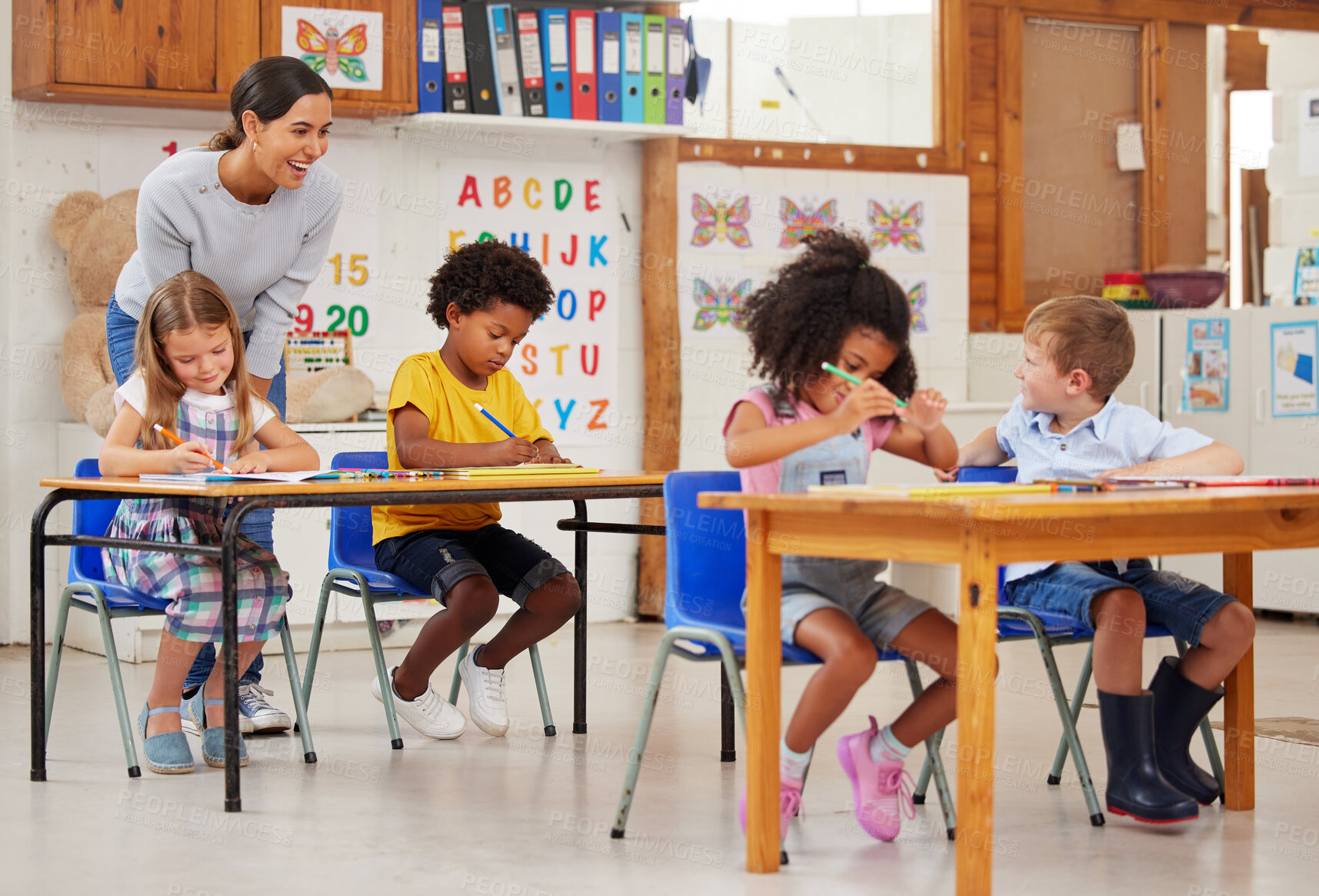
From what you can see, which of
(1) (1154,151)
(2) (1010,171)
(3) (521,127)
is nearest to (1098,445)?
(3) (521,127)

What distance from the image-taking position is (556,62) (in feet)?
16.2

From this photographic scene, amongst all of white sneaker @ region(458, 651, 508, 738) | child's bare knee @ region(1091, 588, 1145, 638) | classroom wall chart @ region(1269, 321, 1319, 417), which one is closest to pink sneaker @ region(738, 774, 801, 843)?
child's bare knee @ region(1091, 588, 1145, 638)

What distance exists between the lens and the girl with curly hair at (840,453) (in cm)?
240

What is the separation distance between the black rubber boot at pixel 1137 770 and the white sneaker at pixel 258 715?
1.71 metres

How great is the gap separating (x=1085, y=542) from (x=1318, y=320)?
344cm

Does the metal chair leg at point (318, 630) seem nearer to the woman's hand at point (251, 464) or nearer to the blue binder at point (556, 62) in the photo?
the woman's hand at point (251, 464)

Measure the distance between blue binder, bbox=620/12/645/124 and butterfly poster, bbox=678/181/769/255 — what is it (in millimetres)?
379

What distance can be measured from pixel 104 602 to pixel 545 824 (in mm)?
966

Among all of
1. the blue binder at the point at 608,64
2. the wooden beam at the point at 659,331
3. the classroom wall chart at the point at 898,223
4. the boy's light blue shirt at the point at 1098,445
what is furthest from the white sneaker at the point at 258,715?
the classroom wall chart at the point at 898,223

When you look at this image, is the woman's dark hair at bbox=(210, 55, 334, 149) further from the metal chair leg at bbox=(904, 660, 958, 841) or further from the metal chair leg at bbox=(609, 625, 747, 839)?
the metal chair leg at bbox=(904, 660, 958, 841)

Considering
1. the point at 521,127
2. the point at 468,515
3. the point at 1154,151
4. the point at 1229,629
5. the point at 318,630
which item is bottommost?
the point at 318,630

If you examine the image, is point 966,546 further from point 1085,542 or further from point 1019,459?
point 1019,459

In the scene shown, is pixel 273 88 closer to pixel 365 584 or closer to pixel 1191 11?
pixel 365 584

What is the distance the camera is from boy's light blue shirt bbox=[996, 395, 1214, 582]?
9.39ft
